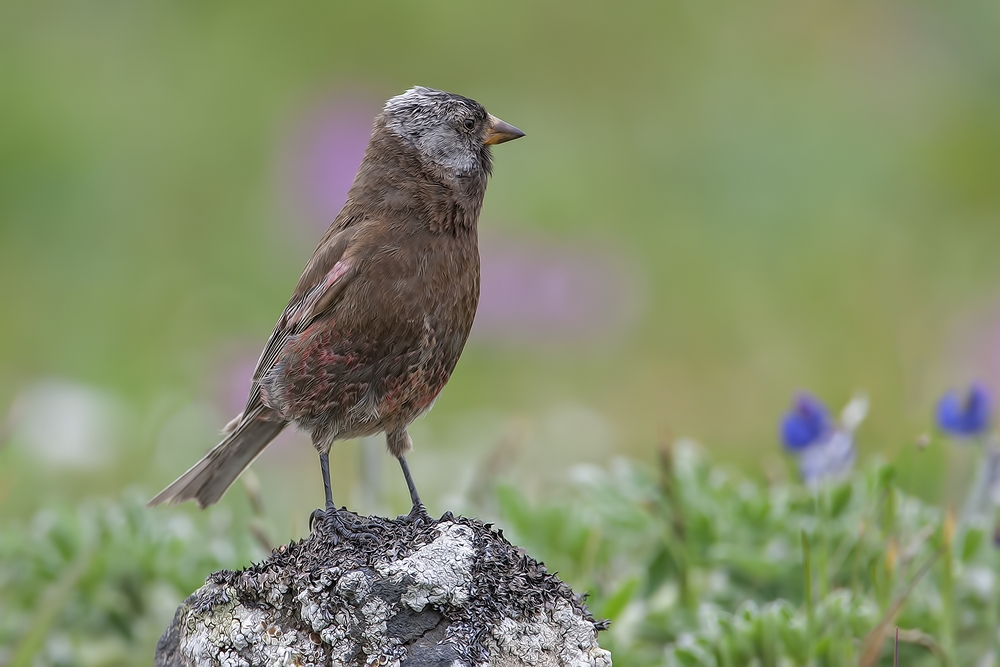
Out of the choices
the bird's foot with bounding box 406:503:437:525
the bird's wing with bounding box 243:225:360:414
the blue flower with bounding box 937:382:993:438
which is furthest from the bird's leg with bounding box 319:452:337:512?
the blue flower with bounding box 937:382:993:438

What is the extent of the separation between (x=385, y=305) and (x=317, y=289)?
11.5 inches

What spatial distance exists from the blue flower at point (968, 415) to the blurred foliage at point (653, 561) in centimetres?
28

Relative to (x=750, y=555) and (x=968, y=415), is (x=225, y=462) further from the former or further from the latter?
(x=968, y=415)

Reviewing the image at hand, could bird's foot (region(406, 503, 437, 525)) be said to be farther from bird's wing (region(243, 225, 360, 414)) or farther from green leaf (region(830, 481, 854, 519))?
green leaf (region(830, 481, 854, 519))

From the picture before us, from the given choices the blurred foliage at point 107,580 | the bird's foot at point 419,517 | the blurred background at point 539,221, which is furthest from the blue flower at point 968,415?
the blurred foliage at point 107,580

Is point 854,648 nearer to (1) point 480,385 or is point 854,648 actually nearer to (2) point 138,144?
(1) point 480,385

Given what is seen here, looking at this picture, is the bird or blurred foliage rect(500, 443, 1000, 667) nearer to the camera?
the bird

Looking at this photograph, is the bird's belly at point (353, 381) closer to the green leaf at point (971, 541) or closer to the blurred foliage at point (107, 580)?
the blurred foliage at point (107, 580)

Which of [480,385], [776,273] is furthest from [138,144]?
[776,273]

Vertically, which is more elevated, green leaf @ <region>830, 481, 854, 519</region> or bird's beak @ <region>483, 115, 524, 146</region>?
bird's beak @ <region>483, 115, 524, 146</region>

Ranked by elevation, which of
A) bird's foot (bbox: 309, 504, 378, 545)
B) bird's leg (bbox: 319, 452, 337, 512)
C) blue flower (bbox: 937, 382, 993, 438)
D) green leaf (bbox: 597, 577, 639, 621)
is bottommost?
bird's foot (bbox: 309, 504, 378, 545)

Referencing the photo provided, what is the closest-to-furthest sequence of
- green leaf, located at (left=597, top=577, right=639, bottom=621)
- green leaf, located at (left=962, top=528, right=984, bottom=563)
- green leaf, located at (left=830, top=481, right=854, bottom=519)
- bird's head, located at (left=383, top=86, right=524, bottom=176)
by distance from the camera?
bird's head, located at (left=383, top=86, right=524, bottom=176), green leaf, located at (left=597, top=577, right=639, bottom=621), green leaf, located at (left=962, top=528, right=984, bottom=563), green leaf, located at (left=830, top=481, right=854, bottom=519)

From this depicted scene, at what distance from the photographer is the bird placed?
3154mm

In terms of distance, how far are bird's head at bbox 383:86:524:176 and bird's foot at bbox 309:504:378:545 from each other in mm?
981
